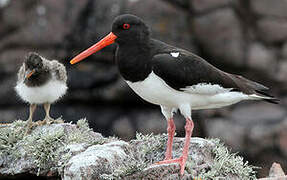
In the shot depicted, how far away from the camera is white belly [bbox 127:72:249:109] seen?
18.4ft

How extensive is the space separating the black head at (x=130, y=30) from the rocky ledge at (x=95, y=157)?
1376 mm

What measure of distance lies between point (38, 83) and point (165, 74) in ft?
7.89

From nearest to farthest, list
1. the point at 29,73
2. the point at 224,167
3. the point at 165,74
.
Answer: the point at 165,74 < the point at 224,167 < the point at 29,73

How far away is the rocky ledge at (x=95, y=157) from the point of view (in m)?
5.20

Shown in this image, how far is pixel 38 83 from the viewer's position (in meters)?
7.00

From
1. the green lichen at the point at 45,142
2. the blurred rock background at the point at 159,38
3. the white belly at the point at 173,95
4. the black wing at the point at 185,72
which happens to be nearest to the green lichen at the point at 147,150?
the green lichen at the point at 45,142

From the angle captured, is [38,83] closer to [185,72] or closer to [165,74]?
[165,74]

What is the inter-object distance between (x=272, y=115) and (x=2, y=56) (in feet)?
28.2

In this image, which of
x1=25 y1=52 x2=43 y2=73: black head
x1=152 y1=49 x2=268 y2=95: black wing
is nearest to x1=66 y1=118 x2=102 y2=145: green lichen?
x1=25 y1=52 x2=43 y2=73: black head

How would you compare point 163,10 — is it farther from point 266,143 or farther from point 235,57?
point 266,143

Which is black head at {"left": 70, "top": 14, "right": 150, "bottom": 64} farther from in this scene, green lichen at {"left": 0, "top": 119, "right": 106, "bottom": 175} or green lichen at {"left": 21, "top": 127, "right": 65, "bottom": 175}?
green lichen at {"left": 21, "top": 127, "right": 65, "bottom": 175}

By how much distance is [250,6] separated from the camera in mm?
13719

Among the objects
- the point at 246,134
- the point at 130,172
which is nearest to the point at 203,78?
the point at 130,172

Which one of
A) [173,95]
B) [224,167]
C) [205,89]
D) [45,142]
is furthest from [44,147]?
[224,167]
